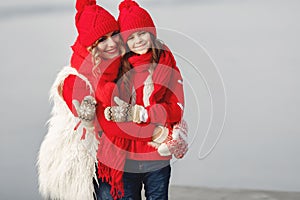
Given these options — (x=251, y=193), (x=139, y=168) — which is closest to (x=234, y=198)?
(x=251, y=193)

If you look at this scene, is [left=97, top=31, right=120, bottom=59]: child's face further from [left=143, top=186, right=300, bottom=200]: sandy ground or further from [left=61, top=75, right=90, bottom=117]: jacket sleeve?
[left=143, top=186, right=300, bottom=200]: sandy ground

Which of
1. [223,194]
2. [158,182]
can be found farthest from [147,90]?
[223,194]

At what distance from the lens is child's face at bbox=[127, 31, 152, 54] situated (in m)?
1.33

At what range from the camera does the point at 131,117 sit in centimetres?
132

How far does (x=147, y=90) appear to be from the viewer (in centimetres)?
134

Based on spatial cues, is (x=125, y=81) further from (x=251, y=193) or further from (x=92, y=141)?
(x=251, y=193)

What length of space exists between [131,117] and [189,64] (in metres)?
0.20

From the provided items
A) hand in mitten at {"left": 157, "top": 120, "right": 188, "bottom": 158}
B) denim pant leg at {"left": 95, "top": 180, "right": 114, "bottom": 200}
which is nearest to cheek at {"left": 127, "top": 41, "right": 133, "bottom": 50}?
hand in mitten at {"left": 157, "top": 120, "right": 188, "bottom": 158}

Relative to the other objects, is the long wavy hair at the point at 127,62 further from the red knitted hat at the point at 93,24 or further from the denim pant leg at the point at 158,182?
the denim pant leg at the point at 158,182

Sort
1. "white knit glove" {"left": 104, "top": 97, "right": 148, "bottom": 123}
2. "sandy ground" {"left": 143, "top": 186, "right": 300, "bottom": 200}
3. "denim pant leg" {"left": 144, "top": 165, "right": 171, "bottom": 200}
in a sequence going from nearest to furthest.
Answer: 1. "white knit glove" {"left": 104, "top": 97, "right": 148, "bottom": 123}
2. "denim pant leg" {"left": 144, "top": 165, "right": 171, "bottom": 200}
3. "sandy ground" {"left": 143, "top": 186, "right": 300, "bottom": 200}

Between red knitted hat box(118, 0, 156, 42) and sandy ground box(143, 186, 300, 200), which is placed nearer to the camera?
red knitted hat box(118, 0, 156, 42)

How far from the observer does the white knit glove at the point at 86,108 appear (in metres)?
1.32

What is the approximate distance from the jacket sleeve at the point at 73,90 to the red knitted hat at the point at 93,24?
83mm

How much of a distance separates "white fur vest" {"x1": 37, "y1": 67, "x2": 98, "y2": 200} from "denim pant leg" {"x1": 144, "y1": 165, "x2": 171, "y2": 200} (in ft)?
0.42
